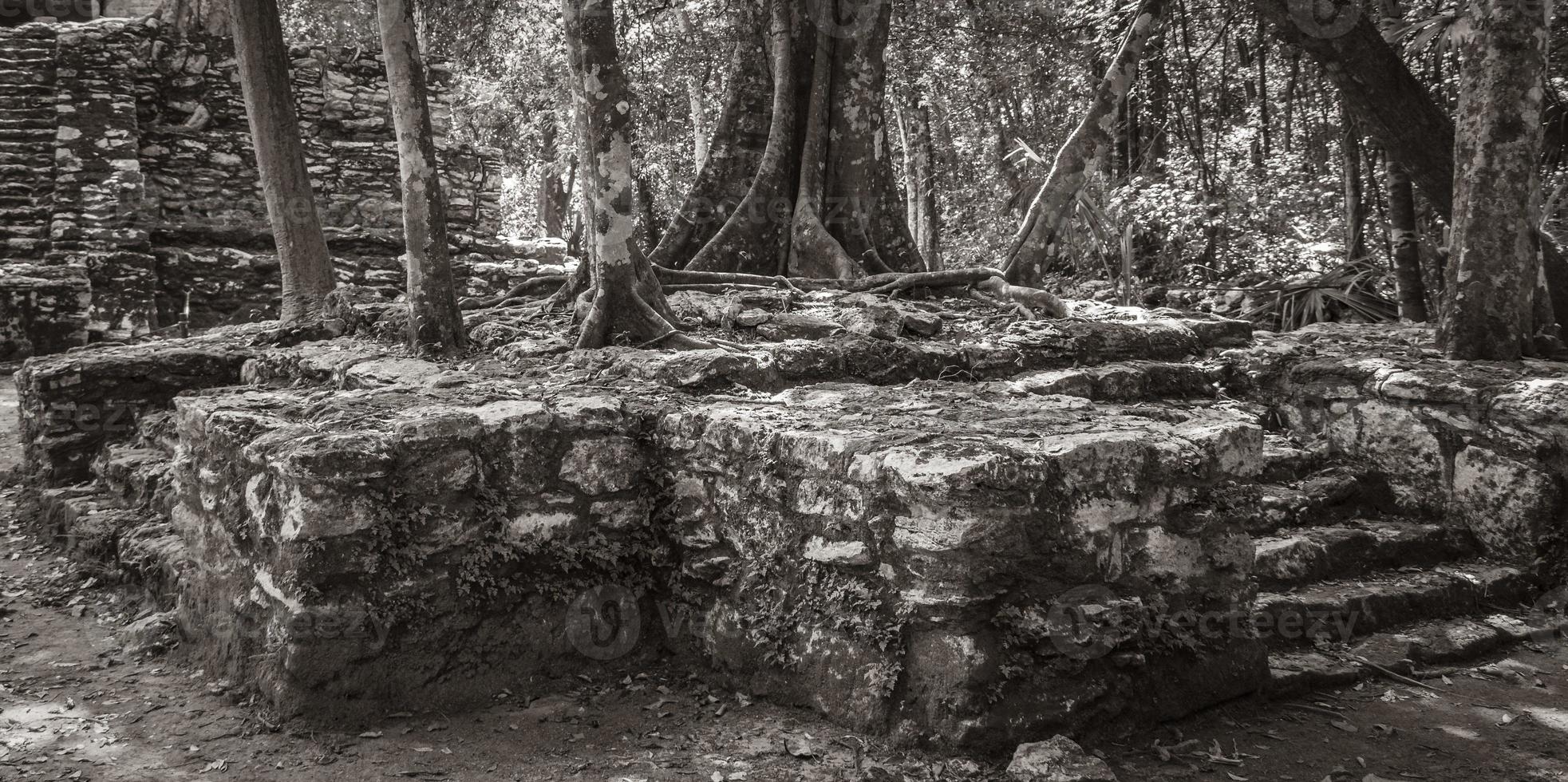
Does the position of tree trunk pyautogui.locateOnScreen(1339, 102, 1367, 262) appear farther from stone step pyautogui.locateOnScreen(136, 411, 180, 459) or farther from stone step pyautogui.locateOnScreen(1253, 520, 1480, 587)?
stone step pyautogui.locateOnScreen(136, 411, 180, 459)

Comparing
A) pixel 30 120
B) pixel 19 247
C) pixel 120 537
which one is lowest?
pixel 120 537

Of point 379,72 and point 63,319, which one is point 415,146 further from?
point 379,72

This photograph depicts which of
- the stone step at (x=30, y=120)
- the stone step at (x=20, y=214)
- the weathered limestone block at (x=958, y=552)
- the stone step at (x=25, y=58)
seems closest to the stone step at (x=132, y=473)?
the weathered limestone block at (x=958, y=552)

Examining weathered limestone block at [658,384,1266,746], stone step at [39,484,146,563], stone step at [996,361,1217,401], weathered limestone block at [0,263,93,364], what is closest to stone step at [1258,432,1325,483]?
stone step at [996,361,1217,401]

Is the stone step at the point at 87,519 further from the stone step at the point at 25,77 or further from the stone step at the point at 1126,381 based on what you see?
the stone step at the point at 25,77

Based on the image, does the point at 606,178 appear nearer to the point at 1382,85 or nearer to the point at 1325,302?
the point at 1382,85

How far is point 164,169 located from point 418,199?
746 centimetres

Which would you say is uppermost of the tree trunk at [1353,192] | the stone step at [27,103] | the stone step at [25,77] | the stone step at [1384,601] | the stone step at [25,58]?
the stone step at [25,58]

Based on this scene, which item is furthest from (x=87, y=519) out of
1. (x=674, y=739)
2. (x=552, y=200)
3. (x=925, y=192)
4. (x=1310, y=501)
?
(x=552, y=200)

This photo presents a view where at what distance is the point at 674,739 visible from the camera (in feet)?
11.3

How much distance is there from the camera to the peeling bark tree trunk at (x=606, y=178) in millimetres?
5109

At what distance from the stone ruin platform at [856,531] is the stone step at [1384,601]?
1 centimetres

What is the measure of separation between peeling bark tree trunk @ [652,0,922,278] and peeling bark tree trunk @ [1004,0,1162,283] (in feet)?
3.16

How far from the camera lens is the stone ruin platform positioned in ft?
10.5
